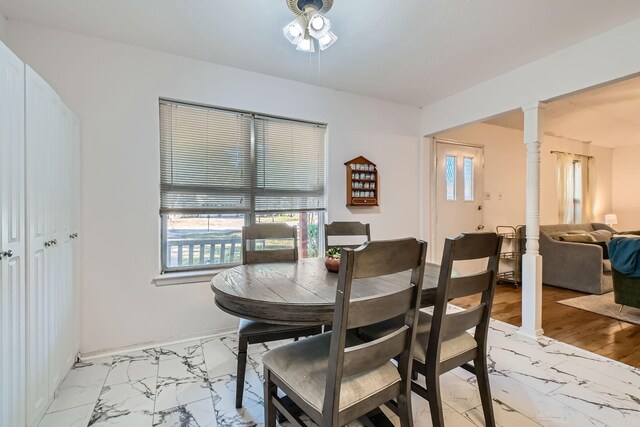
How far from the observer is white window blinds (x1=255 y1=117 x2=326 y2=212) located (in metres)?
3.00

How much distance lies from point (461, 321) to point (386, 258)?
0.66 meters

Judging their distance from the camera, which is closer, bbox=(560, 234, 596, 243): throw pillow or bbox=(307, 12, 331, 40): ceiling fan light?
bbox=(307, 12, 331, 40): ceiling fan light

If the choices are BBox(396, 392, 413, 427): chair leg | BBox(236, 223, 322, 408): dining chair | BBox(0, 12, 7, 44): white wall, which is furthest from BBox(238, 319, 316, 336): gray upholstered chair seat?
BBox(0, 12, 7, 44): white wall

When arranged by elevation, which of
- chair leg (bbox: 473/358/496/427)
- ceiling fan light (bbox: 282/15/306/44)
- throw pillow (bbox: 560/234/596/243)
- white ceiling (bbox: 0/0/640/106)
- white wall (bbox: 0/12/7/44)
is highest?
white ceiling (bbox: 0/0/640/106)

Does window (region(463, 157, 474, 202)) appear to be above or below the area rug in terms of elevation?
above

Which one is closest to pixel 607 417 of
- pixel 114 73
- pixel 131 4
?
pixel 131 4

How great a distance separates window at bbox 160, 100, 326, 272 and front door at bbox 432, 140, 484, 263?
5.84ft

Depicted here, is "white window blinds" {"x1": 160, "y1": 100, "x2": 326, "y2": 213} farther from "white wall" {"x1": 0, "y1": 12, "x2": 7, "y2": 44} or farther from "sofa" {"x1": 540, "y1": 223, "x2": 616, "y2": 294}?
"sofa" {"x1": 540, "y1": 223, "x2": 616, "y2": 294}

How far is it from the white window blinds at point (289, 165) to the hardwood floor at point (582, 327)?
2.29 m

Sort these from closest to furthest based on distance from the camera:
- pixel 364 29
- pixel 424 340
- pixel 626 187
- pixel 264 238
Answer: pixel 424 340 → pixel 364 29 → pixel 264 238 → pixel 626 187

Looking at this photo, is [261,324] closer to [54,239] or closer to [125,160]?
[54,239]

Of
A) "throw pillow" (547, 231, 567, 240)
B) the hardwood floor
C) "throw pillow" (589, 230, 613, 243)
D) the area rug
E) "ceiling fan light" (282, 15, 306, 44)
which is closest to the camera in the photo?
"ceiling fan light" (282, 15, 306, 44)

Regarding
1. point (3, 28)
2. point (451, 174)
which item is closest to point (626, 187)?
point (451, 174)

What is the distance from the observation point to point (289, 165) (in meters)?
3.14
